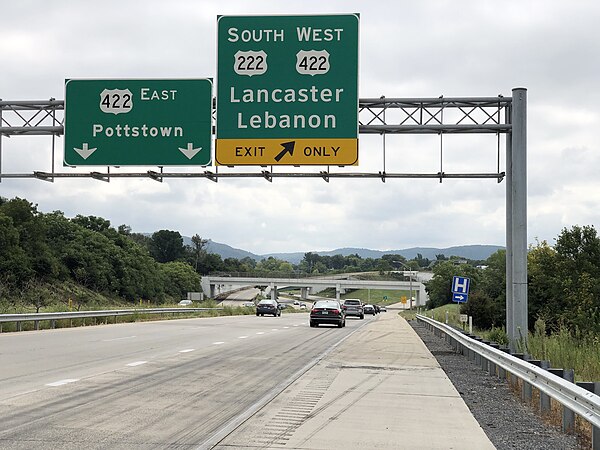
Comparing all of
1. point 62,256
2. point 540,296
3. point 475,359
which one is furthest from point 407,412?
point 62,256

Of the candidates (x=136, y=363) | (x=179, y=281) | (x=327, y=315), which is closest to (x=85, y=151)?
(x=136, y=363)

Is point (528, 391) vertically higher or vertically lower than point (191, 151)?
lower

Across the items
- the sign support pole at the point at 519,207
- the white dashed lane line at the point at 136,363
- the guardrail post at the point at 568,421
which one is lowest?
the white dashed lane line at the point at 136,363

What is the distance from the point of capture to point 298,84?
912 inches

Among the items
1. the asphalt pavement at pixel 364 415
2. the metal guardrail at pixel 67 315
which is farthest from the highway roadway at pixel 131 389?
the metal guardrail at pixel 67 315

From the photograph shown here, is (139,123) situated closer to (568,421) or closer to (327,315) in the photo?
(568,421)

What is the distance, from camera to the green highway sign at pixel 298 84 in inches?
906

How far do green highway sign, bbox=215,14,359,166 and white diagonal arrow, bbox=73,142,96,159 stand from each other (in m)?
4.80

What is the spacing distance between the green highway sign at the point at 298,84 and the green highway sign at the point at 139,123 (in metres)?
1.65

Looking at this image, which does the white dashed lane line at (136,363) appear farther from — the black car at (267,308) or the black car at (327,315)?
the black car at (267,308)

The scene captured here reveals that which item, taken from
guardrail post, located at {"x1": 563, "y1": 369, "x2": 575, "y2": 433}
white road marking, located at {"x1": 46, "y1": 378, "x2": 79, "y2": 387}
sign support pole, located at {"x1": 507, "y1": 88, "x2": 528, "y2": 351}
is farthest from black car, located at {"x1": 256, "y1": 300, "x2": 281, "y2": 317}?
guardrail post, located at {"x1": 563, "y1": 369, "x2": 575, "y2": 433}

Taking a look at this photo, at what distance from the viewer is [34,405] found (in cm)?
1173

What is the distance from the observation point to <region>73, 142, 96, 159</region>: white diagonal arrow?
24.8m

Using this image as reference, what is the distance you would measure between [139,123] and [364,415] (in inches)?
594
